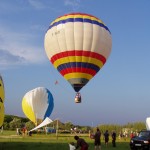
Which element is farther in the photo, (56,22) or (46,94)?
(46,94)

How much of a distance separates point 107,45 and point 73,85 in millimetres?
5549

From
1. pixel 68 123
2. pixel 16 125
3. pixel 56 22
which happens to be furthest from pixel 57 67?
pixel 16 125

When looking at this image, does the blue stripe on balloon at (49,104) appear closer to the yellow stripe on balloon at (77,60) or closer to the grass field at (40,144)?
the grass field at (40,144)

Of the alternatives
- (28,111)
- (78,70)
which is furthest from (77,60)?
(28,111)

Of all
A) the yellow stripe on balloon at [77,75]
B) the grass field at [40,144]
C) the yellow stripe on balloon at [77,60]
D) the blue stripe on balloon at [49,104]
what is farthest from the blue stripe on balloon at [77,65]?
the blue stripe on balloon at [49,104]

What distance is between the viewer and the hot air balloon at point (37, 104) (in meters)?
67.1

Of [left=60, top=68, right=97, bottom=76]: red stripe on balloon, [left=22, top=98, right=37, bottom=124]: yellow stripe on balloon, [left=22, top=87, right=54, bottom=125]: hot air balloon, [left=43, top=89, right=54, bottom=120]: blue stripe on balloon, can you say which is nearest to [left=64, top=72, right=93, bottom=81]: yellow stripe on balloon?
[left=60, top=68, right=97, bottom=76]: red stripe on balloon

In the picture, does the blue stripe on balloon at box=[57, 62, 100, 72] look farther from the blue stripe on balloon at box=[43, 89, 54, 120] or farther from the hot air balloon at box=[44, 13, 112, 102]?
the blue stripe on balloon at box=[43, 89, 54, 120]

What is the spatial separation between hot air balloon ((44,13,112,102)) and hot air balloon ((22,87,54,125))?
26.0 m

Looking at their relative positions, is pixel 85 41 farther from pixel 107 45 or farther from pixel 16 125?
pixel 16 125

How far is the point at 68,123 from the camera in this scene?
88.1m

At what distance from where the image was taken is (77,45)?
133 feet

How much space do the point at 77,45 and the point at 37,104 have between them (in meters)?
28.5

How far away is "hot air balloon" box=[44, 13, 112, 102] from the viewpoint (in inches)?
1596
